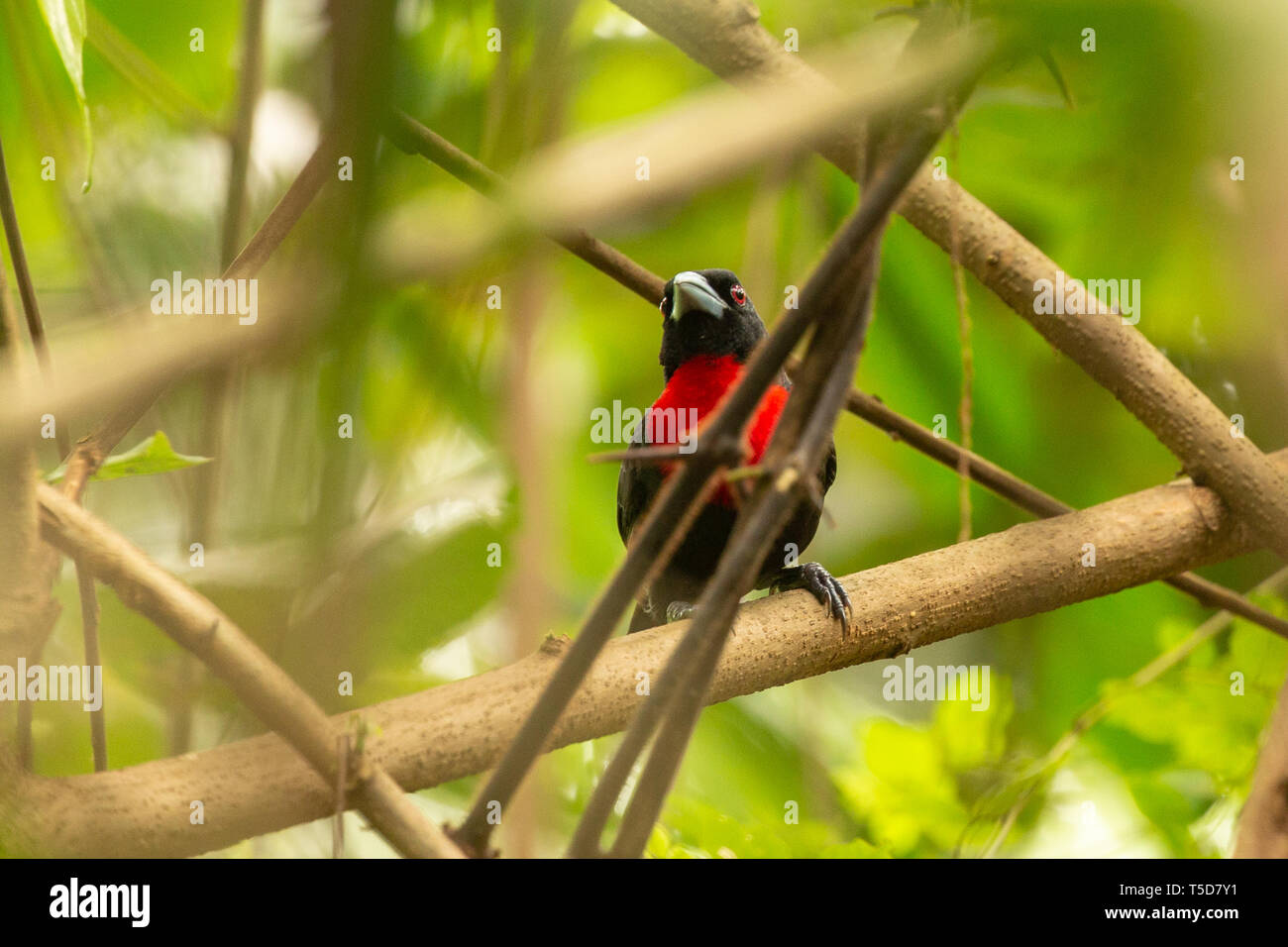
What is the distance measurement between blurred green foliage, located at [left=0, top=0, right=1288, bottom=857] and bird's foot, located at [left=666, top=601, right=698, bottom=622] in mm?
372

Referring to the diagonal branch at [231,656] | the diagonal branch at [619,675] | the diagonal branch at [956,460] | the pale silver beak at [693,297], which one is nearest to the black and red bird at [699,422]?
the pale silver beak at [693,297]

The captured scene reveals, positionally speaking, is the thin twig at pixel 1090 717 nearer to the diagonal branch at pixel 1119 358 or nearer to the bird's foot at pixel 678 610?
the diagonal branch at pixel 1119 358

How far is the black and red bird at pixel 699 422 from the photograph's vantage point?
3139 mm

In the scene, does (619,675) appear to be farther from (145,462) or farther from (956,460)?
(956,460)

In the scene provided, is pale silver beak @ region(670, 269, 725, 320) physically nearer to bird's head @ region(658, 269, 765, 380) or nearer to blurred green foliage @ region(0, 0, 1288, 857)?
bird's head @ region(658, 269, 765, 380)

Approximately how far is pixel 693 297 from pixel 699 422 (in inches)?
15.5

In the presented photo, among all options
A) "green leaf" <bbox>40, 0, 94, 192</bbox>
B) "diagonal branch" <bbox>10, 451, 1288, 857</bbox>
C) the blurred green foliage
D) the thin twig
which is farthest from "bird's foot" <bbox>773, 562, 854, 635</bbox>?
"green leaf" <bbox>40, 0, 94, 192</bbox>

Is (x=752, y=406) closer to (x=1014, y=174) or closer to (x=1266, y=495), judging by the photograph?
(x=1266, y=495)

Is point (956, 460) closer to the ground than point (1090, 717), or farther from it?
farther from it

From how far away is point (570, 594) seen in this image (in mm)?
3781

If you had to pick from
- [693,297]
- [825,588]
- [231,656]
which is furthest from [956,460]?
[231,656]

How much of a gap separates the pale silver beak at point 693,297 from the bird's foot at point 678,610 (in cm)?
87

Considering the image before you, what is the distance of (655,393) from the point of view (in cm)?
429

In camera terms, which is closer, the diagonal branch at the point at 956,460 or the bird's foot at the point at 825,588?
the bird's foot at the point at 825,588
